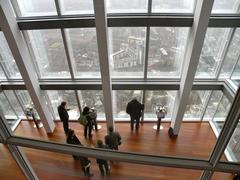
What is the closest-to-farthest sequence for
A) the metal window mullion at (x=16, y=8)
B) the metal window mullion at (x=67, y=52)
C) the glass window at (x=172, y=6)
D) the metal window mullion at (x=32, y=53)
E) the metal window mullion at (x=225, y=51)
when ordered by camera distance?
the glass window at (x=172, y=6) < the metal window mullion at (x=16, y=8) < the metal window mullion at (x=225, y=51) < the metal window mullion at (x=67, y=52) < the metal window mullion at (x=32, y=53)

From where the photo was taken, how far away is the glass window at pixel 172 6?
17.9 feet

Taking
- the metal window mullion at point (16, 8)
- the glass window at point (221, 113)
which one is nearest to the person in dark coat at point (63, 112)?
the metal window mullion at point (16, 8)

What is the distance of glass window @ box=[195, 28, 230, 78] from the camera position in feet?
19.3

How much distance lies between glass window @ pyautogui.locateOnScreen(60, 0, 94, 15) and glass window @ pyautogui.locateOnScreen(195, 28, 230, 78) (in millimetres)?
3046

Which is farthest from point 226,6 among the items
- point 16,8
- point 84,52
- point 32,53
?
point 32,53

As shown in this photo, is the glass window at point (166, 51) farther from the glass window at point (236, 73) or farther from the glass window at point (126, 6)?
the glass window at point (236, 73)

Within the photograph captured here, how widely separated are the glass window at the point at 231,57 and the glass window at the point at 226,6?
0.57 metres

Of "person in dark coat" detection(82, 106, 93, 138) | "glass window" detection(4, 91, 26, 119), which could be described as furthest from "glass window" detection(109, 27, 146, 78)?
"glass window" detection(4, 91, 26, 119)

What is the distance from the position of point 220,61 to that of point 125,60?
8.80 feet

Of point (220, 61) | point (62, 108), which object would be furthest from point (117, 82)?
point (220, 61)

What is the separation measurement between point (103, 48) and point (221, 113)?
4.53 metres

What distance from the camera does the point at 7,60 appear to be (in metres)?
6.87

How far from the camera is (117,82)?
6.84m

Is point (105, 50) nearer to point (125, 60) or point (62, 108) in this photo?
point (125, 60)
